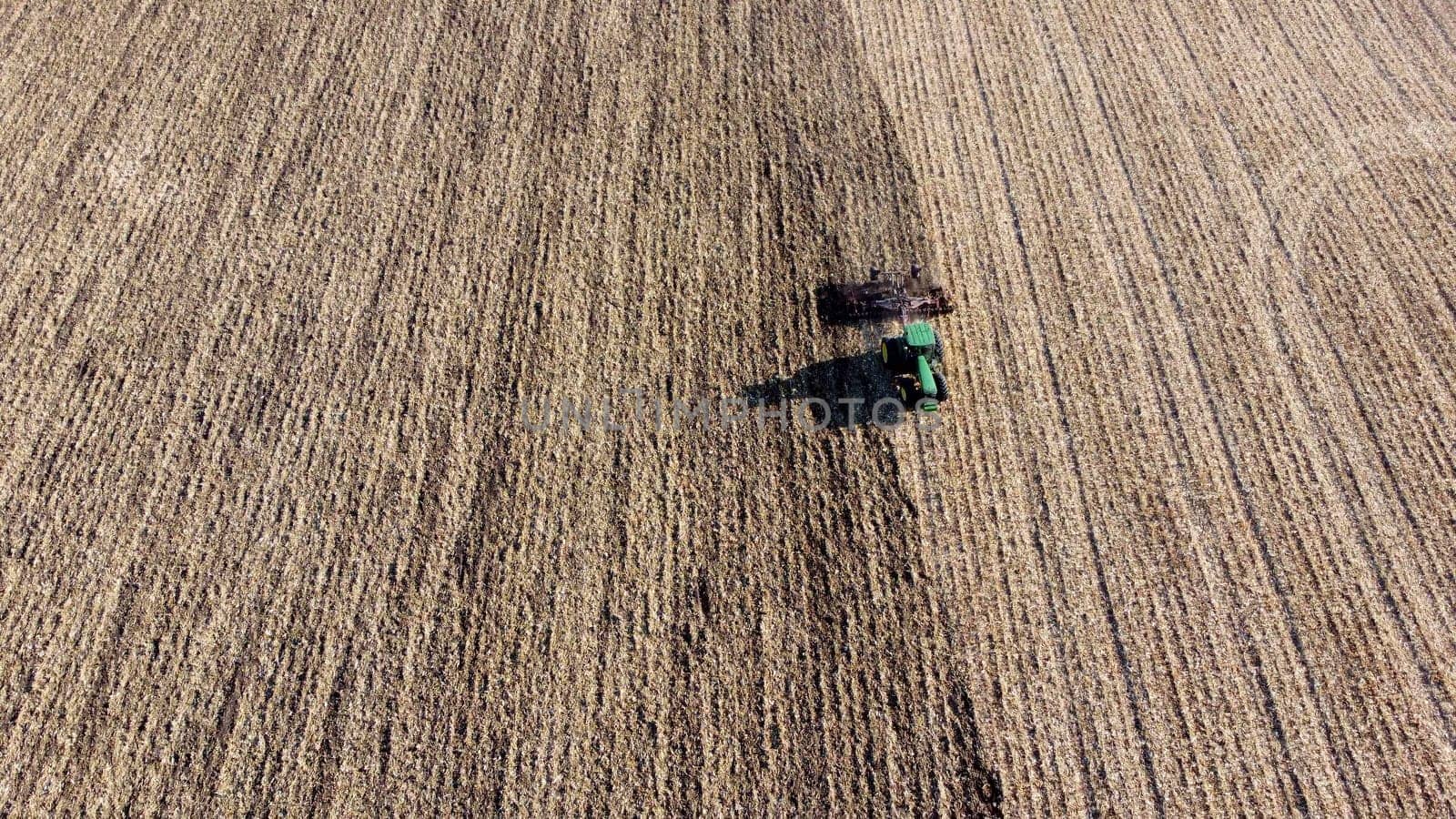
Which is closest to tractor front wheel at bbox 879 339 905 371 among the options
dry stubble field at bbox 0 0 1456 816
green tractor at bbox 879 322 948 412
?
green tractor at bbox 879 322 948 412

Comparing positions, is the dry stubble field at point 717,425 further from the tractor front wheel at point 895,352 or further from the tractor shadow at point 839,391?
the tractor front wheel at point 895,352

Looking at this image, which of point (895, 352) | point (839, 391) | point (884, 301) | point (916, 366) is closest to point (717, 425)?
point (839, 391)

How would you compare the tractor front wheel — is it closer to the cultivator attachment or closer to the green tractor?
the green tractor

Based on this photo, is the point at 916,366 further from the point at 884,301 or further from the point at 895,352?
the point at 884,301

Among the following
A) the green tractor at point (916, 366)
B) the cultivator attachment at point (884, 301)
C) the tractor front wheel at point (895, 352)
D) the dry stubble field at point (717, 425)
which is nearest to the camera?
the dry stubble field at point (717, 425)

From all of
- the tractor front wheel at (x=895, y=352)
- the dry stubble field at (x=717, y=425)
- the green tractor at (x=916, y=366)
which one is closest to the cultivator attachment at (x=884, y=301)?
the dry stubble field at (x=717, y=425)

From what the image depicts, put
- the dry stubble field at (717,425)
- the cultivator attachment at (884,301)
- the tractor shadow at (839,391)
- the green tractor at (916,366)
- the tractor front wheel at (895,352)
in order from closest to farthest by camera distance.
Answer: the dry stubble field at (717,425) < the green tractor at (916,366) < the tractor front wheel at (895,352) < the tractor shadow at (839,391) < the cultivator attachment at (884,301)
